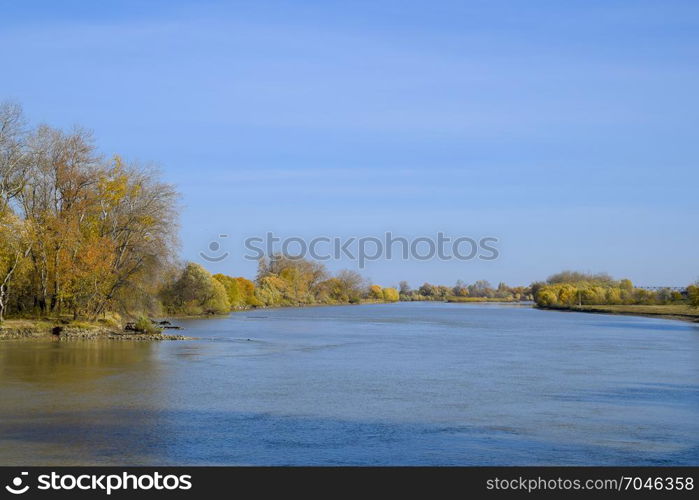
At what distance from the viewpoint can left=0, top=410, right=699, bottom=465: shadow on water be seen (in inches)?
411

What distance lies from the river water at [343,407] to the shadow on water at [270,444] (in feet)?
0.10

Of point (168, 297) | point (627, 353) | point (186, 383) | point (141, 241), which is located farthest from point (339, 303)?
point (186, 383)

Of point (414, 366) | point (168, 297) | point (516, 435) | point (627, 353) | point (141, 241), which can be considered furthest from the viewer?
point (168, 297)

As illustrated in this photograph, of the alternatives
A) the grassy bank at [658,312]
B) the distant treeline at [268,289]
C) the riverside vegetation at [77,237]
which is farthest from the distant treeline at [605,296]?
the riverside vegetation at [77,237]

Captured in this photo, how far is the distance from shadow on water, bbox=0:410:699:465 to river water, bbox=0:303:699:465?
0.03m

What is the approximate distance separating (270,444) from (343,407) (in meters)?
3.71

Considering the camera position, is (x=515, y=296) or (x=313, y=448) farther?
(x=515, y=296)

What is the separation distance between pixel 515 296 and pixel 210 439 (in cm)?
17745

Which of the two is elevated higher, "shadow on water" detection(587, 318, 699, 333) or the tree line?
the tree line

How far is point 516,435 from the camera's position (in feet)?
40.2

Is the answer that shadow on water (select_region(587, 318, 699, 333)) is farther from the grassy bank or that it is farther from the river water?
the river water

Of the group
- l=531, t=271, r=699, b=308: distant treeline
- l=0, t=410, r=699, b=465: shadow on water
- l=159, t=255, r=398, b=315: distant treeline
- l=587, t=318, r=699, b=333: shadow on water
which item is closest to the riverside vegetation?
l=159, t=255, r=398, b=315: distant treeline

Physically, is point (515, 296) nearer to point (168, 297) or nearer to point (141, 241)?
point (168, 297)
